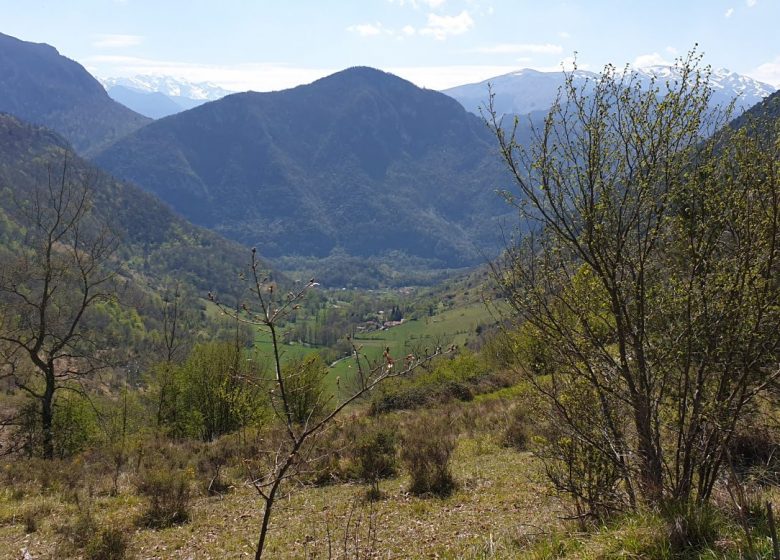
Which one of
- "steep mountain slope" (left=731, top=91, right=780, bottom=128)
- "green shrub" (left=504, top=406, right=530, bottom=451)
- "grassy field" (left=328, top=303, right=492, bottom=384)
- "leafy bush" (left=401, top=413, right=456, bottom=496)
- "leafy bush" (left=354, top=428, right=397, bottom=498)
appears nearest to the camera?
"steep mountain slope" (left=731, top=91, right=780, bottom=128)

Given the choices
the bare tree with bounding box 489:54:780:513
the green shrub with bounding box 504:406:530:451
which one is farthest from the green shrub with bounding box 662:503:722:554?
the green shrub with bounding box 504:406:530:451

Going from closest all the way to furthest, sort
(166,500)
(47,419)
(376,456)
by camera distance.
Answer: (166,500) → (376,456) → (47,419)

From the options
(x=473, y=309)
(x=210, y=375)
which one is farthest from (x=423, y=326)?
(x=210, y=375)

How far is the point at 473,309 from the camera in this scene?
17925 cm

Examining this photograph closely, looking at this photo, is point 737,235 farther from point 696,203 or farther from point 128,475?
point 128,475

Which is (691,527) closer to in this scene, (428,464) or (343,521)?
(343,521)

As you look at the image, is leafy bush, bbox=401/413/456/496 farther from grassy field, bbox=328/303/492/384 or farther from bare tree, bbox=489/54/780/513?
grassy field, bbox=328/303/492/384

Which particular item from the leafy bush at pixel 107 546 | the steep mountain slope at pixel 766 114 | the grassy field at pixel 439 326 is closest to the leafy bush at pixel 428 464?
the leafy bush at pixel 107 546

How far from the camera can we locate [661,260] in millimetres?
6742

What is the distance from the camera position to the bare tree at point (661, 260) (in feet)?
20.0

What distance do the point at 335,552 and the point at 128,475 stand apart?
1084cm

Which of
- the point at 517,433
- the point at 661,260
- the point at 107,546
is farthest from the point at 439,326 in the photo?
the point at 661,260

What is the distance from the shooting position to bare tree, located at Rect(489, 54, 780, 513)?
6109mm

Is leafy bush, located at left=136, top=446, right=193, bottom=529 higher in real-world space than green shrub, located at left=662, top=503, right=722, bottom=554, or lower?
lower
